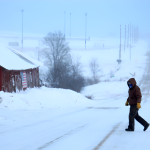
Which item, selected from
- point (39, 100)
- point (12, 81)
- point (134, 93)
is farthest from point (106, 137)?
point (12, 81)

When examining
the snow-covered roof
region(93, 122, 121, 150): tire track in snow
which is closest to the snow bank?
the snow-covered roof

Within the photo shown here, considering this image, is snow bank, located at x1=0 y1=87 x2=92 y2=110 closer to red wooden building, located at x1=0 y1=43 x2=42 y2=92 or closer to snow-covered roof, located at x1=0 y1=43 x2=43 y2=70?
red wooden building, located at x1=0 y1=43 x2=42 y2=92

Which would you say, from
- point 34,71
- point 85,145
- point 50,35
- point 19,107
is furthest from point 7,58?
point 50,35

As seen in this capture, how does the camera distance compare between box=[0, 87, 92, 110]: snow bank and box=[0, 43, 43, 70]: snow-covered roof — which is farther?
box=[0, 43, 43, 70]: snow-covered roof

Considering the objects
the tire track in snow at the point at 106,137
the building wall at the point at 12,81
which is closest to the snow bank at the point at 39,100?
the building wall at the point at 12,81

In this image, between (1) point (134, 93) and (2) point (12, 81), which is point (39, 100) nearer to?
(2) point (12, 81)

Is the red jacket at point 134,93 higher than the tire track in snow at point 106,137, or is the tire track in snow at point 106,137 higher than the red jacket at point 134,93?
the red jacket at point 134,93

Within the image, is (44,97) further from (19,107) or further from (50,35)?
(50,35)

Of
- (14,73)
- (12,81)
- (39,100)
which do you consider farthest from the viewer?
(14,73)

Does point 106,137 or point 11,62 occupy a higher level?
point 11,62

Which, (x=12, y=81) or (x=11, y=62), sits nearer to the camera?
(x=12, y=81)

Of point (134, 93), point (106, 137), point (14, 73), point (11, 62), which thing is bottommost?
point (106, 137)

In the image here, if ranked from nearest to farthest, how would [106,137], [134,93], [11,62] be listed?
[106,137], [134,93], [11,62]

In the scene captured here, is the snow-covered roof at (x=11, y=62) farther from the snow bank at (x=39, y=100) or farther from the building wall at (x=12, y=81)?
the snow bank at (x=39, y=100)
